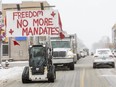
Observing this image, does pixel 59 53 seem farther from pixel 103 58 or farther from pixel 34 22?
pixel 34 22


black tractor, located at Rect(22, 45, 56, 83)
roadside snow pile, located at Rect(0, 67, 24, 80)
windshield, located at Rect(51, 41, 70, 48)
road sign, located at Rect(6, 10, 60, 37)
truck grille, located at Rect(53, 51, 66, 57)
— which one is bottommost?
roadside snow pile, located at Rect(0, 67, 24, 80)

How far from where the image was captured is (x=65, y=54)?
34.3 metres

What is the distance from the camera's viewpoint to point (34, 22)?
26.7 meters

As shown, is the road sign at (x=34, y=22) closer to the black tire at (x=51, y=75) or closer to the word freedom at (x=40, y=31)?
the word freedom at (x=40, y=31)

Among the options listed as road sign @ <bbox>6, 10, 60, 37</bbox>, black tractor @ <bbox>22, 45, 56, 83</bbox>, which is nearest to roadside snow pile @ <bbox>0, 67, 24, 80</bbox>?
road sign @ <bbox>6, 10, 60, 37</bbox>

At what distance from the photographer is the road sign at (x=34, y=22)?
26500mm

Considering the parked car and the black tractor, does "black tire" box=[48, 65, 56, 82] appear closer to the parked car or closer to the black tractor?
the black tractor

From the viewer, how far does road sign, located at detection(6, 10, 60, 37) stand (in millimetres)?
26500

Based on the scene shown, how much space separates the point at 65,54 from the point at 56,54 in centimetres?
75

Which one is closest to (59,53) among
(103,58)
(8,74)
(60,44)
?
(60,44)

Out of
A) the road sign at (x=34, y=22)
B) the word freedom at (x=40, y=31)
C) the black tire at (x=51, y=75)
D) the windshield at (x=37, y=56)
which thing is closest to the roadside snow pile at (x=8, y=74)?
the road sign at (x=34, y=22)

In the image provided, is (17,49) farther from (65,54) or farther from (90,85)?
(90,85)

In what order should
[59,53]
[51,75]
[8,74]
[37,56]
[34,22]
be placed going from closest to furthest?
[51,75] → [37,56] → [34,22] → [8,74] → [59,53]

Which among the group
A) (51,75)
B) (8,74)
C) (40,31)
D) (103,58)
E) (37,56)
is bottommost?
(8,74)
